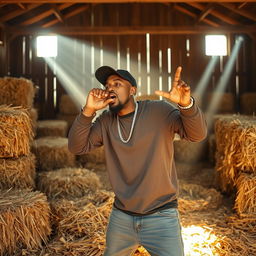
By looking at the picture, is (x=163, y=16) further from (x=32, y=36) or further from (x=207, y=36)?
(x=32, y=36)

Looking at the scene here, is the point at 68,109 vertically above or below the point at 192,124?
above

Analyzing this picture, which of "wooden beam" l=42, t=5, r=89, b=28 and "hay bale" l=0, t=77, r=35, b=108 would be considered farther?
"wooden beam" l=42, t=5, r=89, b=28

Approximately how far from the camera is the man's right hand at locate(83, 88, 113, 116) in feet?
6.48

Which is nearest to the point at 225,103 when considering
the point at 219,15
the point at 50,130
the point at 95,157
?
the point at 219,15

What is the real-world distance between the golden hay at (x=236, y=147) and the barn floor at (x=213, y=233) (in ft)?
1.46

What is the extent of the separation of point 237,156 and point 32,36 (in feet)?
20.6

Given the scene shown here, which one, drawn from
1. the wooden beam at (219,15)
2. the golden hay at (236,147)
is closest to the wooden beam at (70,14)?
the wooden beam at (219,15)

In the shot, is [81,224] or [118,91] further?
[81,224]

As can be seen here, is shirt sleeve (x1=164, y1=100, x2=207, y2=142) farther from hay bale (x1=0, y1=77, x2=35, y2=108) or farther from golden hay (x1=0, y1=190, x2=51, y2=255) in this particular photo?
hay bale (x1=0, y1=77, x2=35, y2=108)

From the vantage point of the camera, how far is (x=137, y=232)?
188 cm

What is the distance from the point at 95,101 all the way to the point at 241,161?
7.34 ft

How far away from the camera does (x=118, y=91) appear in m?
2.03

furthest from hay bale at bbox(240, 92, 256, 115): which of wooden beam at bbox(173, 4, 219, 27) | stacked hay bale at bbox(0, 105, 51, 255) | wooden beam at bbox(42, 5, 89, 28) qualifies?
stacked hay bale at bbox(0, 105, 51, 255)

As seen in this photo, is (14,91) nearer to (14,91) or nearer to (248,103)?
(14,91)
